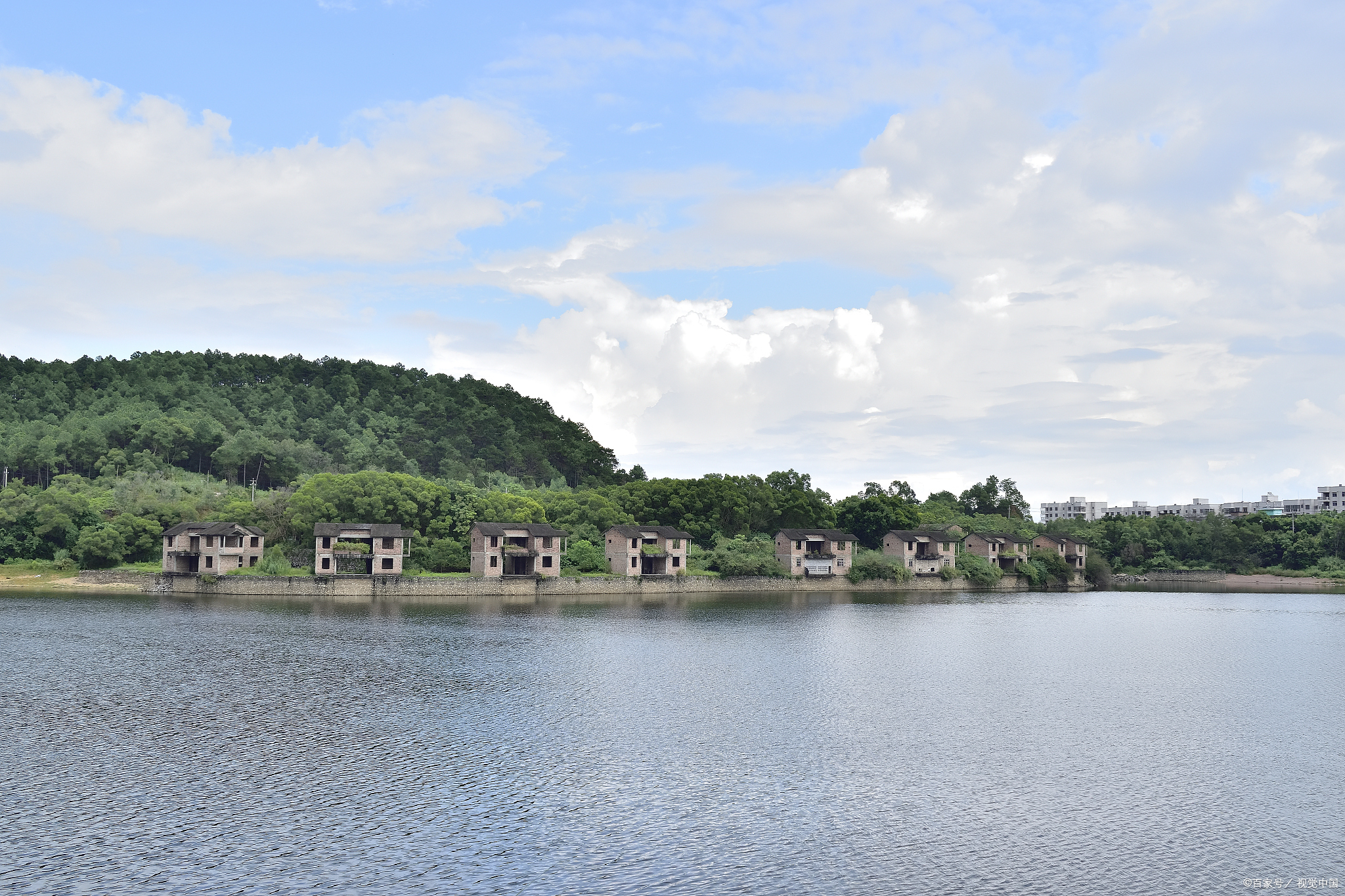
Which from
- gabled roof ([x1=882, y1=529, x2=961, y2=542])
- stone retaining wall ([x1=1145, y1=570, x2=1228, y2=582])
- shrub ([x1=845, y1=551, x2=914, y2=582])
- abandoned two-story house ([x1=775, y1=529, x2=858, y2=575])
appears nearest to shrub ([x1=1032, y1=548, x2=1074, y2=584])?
→ gabled roof ([x1=882, y1=529, x2=961, y2=542])

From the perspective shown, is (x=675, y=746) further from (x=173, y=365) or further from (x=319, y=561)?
(x=173, y=365)

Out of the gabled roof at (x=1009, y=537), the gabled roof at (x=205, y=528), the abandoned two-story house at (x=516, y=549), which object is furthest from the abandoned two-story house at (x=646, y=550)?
the gabled roof at (x=1009, y=537)

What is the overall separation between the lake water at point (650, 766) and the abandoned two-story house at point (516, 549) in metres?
28.6

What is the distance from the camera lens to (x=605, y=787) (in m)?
22.1

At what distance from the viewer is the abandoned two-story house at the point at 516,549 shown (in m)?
75.2

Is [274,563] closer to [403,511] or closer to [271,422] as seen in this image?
[403,511]

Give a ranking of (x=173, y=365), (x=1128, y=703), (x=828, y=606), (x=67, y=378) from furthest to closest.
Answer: (x=173, y=365)
(x=67, y=378)
(x=828, y=606)
(x=1128, y=703)

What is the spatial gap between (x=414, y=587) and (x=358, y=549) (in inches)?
203

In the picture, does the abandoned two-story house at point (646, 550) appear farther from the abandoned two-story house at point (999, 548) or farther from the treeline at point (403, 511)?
the abandoned two-story house at point (999, 548)

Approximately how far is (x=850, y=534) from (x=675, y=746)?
2851 inches

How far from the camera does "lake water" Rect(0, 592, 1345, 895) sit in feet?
56.6

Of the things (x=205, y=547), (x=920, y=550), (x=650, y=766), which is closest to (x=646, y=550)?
(x=920, y=550)

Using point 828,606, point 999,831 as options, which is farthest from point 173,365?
point 999,831

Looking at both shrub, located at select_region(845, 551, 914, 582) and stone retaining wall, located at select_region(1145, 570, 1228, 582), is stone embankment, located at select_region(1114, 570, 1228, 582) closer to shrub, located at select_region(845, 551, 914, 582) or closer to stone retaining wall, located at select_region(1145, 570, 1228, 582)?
stone retaining wall, located at select_region(1145, 570, 1228, 582)
